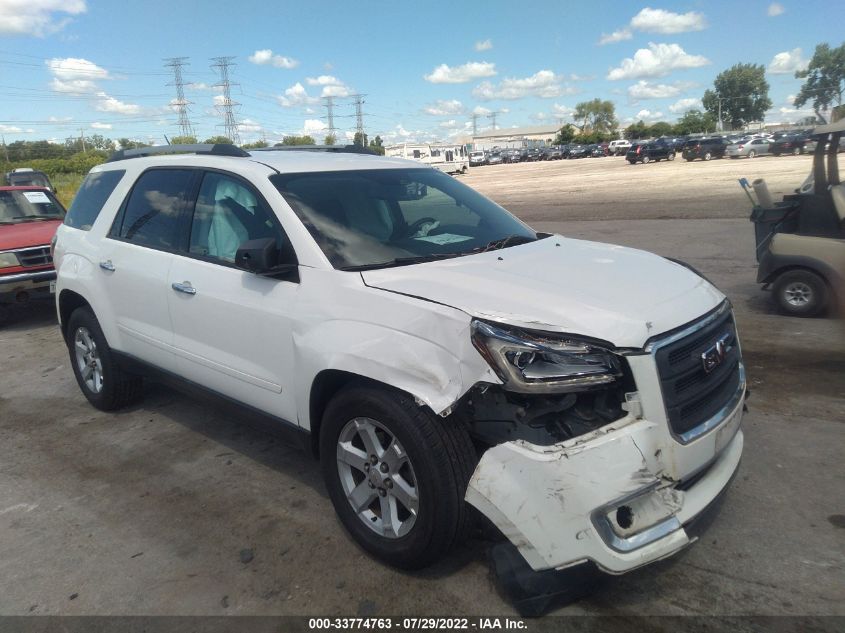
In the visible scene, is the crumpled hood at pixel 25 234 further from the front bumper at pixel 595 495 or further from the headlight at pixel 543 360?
the front bumper at pixel 595 495

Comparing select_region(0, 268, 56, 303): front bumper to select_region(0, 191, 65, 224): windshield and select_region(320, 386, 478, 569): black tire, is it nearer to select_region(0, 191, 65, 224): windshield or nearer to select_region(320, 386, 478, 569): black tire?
select_region(0, 191, 65, 224): windshield

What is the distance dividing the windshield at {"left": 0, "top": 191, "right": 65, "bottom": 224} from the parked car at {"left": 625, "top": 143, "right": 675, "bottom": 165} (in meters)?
47.1

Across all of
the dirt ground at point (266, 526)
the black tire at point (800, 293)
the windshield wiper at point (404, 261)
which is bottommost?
the dirt ground at point (266, 526)

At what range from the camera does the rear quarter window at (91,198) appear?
5.25m

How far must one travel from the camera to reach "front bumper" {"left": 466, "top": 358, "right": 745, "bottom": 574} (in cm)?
248

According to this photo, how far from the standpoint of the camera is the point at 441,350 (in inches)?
110

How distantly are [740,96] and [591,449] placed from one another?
136m

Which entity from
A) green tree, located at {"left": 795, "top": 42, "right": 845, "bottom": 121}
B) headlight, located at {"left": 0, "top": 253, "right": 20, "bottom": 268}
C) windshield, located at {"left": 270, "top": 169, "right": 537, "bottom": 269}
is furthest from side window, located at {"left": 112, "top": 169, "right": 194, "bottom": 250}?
green tree, located at {"left": 795, "top": 42, "right": 845, "bottom": 121}

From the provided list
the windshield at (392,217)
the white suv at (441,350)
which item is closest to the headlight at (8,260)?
the white suv at (441,350)

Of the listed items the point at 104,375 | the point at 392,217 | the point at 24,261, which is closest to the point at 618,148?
the point at 24,261

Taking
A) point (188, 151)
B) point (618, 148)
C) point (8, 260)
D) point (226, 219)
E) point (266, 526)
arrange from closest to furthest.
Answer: point (266, 526), point (226, 219), point (188, 151), point (8, 260), point (618, 148)

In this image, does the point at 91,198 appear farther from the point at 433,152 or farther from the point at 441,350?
the point at 433,152

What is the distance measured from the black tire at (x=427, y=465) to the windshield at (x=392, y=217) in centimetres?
79

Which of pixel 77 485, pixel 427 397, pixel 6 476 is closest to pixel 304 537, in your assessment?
pixel 427 397
